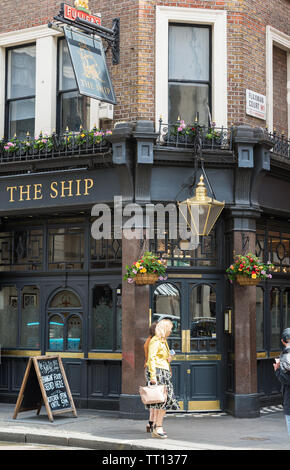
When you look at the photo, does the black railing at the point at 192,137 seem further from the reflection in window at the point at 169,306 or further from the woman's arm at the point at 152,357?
the woman's arm at the point at 152,357

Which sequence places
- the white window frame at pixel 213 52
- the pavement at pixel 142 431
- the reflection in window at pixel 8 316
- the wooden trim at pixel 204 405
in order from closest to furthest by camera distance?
the pavement at pixel 142 431, the wooden trim at pixel 204 405, the white window frame at pixel 213 52, the reflection in window at pixel 8 316

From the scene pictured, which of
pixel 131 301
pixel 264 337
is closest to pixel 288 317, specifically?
pixel 264 337

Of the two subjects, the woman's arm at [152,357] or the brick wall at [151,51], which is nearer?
the woman's arm at [152,357]

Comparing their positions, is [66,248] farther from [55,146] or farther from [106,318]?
[55,146]

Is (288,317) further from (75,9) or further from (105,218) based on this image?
(75,9)

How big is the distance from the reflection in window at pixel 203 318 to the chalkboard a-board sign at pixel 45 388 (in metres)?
2.52

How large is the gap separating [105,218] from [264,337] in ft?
13.0

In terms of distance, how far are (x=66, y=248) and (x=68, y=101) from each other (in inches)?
118

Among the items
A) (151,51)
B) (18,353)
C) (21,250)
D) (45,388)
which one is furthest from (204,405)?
(151,51)

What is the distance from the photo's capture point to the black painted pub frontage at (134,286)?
12.9 m

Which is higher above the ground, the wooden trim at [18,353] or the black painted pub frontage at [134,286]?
the black painted pub frontage at [134,286]

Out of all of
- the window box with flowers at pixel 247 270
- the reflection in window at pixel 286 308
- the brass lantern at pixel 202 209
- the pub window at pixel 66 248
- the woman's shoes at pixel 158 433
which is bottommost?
the woman's shoes at pixel 158 433

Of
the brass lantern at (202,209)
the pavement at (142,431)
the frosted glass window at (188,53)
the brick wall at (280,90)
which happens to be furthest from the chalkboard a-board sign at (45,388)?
the brick wall at (280,90)

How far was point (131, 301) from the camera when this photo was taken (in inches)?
502
